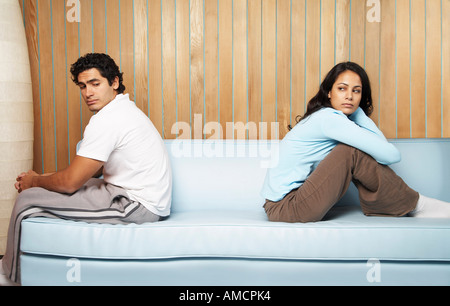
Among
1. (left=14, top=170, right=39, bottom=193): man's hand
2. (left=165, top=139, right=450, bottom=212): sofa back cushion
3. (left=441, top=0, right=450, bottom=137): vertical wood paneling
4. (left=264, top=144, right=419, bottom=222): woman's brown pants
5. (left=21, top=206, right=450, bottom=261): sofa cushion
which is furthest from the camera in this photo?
(left=441, top=0, right=450, bottom=137): vertical wood paneling

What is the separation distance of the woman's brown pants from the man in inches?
Answer: 21.7

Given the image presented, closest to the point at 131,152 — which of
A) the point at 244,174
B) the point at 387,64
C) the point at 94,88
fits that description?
the point at 94,88

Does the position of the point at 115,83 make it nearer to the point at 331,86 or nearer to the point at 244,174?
the point at 244,174

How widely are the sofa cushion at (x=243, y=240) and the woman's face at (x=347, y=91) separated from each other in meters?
0.56

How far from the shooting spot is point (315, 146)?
167 centimetres

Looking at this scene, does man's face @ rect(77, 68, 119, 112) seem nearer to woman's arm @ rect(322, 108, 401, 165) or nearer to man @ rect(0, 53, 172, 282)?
man @ rect(0, 53, 172, 282)

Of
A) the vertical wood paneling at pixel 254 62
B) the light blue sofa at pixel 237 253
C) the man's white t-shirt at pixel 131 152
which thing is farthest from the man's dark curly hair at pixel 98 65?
the vertical wood paneling at pixel 254 62

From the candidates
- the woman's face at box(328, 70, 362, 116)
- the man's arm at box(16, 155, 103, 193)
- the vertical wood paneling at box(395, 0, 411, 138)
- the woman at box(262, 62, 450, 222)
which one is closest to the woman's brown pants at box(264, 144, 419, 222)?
the woman at box(262, 62, 450, 222)

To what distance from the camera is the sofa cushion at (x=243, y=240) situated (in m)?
1.44

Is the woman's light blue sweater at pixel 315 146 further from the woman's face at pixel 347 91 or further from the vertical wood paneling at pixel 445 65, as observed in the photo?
the vertical wood paneling at pixel 445 65

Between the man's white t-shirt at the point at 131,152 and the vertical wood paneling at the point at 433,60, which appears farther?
the vertical wood paneling at the point at 433,60

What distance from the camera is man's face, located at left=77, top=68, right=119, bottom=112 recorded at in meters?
1.77

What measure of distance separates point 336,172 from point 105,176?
1.01m
